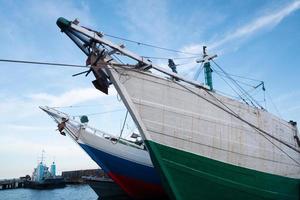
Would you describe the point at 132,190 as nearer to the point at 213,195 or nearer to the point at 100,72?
the point at 213,195

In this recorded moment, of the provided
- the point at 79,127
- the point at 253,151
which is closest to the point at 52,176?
the point at 79,127

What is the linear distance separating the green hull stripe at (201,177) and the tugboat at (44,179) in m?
55.6

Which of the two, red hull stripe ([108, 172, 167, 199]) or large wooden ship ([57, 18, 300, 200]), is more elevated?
large wooden ship ([57, 18, 300, 200])

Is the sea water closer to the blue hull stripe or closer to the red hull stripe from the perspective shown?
the blue hull stripe

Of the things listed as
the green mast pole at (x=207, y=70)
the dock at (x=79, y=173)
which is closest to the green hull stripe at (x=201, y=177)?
the green mast pole at (x=207, y=70)

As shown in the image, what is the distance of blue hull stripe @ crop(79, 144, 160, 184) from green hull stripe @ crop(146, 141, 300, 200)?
7.01 m

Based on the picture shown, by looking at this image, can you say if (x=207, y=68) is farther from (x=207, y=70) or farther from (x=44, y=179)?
(x=44, y=179)

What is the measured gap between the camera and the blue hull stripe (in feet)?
62.3

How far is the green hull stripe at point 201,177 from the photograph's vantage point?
10.6m

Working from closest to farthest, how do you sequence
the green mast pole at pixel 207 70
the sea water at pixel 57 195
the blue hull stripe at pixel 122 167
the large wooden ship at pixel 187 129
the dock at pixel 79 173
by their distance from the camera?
the large wooden ship at pixel 187 129, the green mast pole at pixel 207 70, the blue hull stripe at pixel 122 167, the sea water at pixel 57 195, the dock at pixel 79 173

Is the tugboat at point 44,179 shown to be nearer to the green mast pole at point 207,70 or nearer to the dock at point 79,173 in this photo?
the dock at point 79,173

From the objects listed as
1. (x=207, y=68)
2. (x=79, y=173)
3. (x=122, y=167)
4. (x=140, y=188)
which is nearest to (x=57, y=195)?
(x=122, y=167)

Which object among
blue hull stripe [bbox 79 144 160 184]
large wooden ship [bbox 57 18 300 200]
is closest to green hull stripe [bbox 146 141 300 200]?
large wooden ship [bbox 57 18 300 200]

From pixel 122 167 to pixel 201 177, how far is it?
31.5ft
